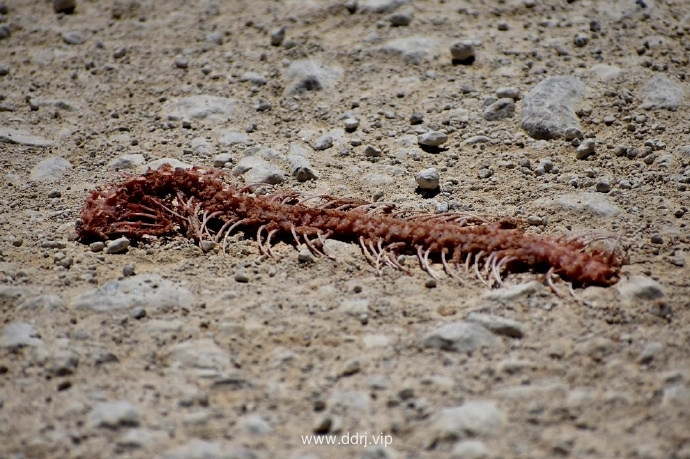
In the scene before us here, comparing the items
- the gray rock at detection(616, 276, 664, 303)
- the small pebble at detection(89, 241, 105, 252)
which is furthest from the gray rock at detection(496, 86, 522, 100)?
the small pebble at detection(89, 241, 105, 252)

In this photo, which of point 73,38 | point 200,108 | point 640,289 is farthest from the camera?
point 73,38

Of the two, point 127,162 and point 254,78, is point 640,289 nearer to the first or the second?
point 127,162

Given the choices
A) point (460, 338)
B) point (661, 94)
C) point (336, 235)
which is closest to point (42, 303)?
point (336, 235)

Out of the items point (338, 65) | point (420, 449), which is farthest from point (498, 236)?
point (338, 65)

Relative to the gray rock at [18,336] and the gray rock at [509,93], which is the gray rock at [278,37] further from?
the gray rock at [18,336]

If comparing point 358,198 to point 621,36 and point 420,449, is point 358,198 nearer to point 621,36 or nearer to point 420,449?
point 420,449

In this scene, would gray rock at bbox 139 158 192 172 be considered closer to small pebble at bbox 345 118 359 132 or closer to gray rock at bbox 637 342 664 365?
small pebble at bbox 345 118 359 132

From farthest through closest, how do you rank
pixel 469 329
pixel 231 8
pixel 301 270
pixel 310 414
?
pixel 231 8 → pixel 301 270 → pixel 469 329 → pixel 310 414
